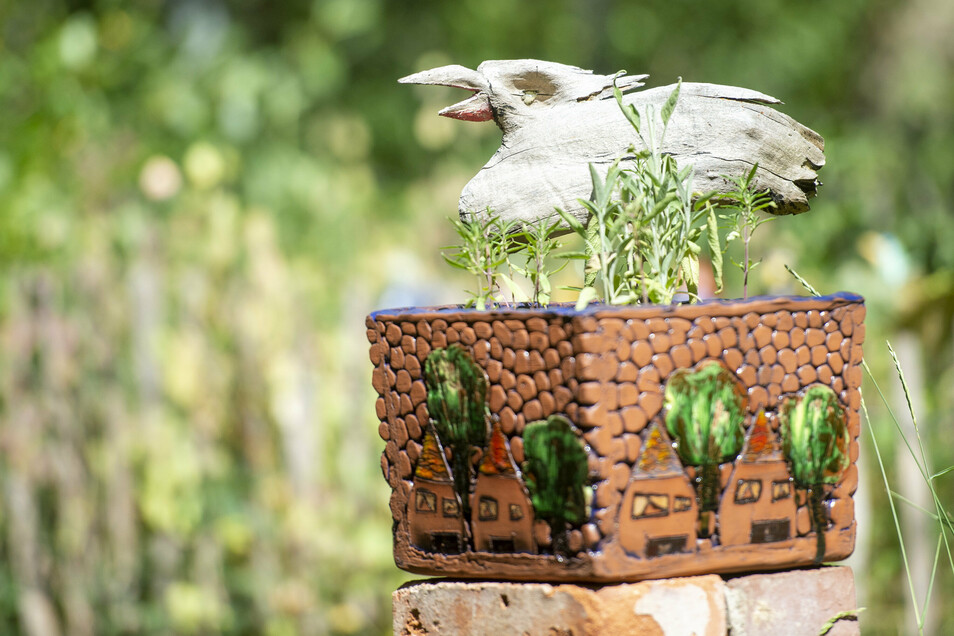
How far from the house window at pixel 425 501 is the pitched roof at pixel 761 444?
1.10 ft

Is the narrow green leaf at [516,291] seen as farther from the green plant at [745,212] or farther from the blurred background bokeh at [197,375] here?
the blurred background bokeh at [197,375]

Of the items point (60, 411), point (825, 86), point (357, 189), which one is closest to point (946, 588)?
point (60, 411)

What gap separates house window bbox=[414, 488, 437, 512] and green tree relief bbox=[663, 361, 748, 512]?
0.91 ft

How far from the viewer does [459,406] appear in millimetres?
1060

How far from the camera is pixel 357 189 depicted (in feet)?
16.4

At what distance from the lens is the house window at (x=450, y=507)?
1.07 meters

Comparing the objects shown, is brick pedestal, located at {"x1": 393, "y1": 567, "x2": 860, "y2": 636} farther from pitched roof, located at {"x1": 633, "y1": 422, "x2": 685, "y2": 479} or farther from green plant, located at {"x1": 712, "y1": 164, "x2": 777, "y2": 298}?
green plant, located at {"x1": 712, "y1": 164, "x2": 777, "y2": 298}

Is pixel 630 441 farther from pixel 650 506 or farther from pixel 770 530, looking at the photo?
pixel 770 530

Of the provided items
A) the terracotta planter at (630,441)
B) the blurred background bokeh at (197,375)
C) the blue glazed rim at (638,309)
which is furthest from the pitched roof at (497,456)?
the blurred background bokeh at (197,375)

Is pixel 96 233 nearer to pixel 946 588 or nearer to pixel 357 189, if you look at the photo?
pixel 357 189

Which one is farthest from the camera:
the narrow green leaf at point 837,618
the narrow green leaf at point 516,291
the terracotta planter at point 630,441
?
the narrow green leaf at point 516,291

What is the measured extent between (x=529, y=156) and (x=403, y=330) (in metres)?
0.30

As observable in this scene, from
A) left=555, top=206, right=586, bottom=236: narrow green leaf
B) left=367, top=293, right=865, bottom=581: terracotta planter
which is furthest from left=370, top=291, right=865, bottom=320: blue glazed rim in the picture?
left=555, top=206, right=586, bottom=236: narrow green leaf

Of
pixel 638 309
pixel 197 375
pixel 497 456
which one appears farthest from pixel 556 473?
pixel 197 375
